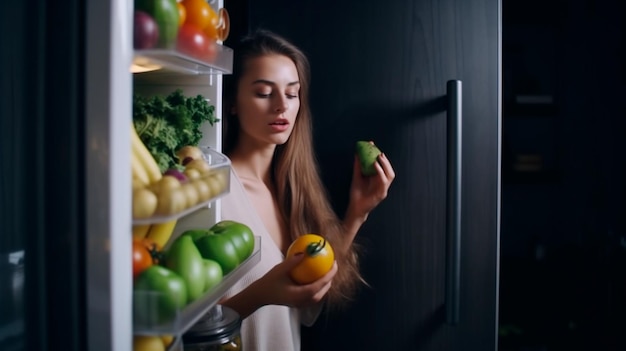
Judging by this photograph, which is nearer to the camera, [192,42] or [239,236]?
[192,42]

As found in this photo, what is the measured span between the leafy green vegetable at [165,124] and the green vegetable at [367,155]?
21.3 inches

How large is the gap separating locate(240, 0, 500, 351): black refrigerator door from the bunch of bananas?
2.18 ft

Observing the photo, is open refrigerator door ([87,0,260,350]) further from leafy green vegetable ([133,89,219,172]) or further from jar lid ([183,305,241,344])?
jar lid ([183,305,241,344])

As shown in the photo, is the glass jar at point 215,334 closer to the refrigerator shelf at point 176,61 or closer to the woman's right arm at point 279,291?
the woman's right arm at point 279,291

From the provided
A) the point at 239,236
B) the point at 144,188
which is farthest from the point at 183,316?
the point at 239,236

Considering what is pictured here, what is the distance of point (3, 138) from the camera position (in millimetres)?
681

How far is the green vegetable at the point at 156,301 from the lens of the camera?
764mm

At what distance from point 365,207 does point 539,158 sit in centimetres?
124

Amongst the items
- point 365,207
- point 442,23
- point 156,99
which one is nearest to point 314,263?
point 365,207

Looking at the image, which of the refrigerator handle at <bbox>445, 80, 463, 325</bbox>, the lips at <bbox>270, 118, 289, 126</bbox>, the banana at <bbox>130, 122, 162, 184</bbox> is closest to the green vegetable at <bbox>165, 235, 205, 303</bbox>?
the banana at <bbox>130, 122, 162, 184</bbox>

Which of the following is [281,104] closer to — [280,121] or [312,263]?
[280,121]

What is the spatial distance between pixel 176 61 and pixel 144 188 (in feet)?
0.67

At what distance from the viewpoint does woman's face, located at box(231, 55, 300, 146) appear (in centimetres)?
148

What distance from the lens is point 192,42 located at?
0.85 metres
